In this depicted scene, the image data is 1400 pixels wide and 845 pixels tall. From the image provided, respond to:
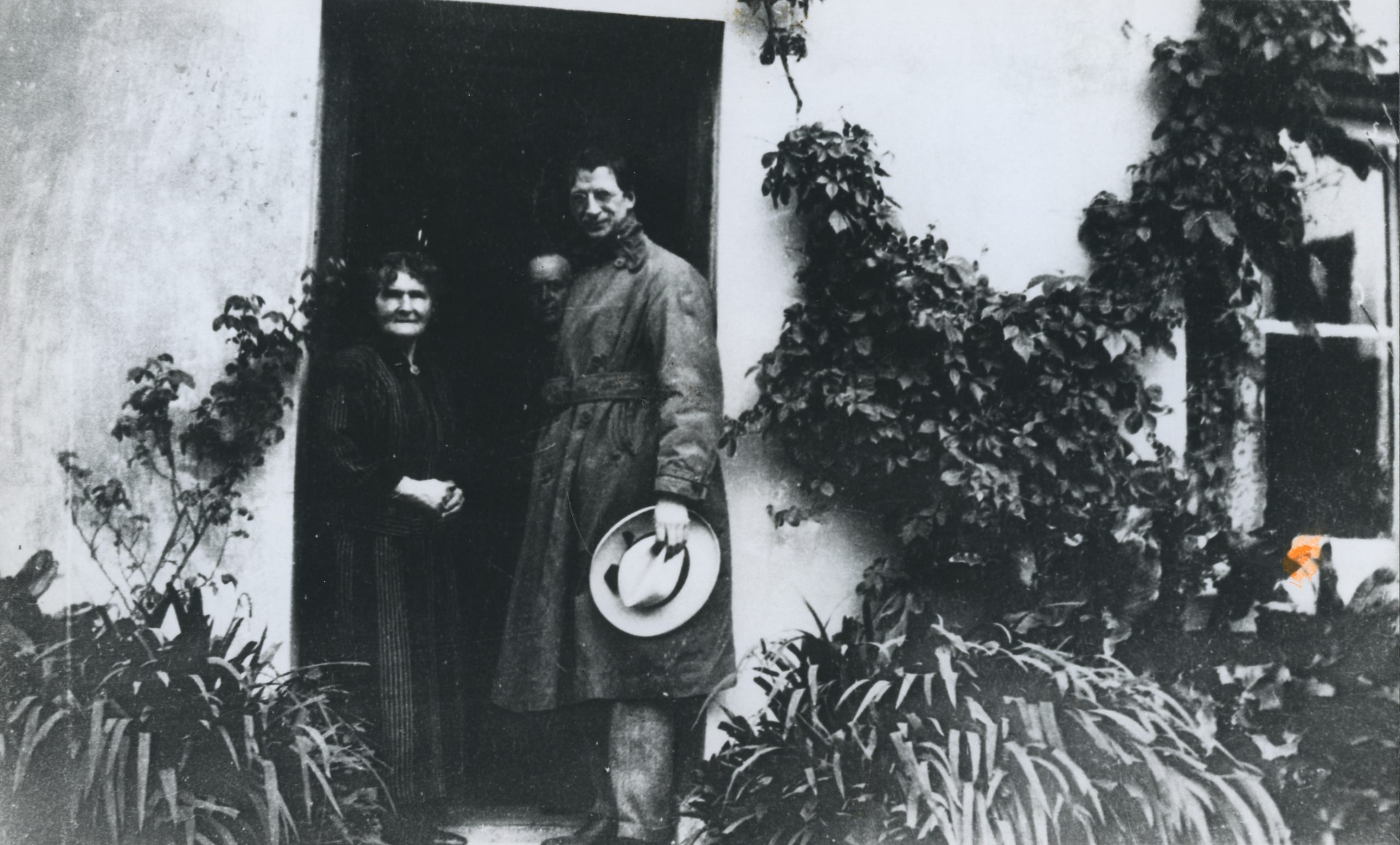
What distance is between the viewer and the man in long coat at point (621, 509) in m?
3.31

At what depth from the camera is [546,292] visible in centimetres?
341

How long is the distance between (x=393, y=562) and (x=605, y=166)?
1.39 m

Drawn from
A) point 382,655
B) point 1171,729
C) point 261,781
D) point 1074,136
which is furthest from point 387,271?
point 1171,729

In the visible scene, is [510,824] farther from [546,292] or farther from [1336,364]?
[1336,364]

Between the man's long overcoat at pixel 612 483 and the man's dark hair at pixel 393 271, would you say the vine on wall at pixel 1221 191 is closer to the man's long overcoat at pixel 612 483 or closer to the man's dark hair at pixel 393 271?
the man's long overcoat at pixel 612 483

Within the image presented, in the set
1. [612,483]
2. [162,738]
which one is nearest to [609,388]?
[612,483]

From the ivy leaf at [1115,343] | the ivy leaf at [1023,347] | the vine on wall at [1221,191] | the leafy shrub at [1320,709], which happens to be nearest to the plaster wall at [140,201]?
the ivy leaf at [1023,347]

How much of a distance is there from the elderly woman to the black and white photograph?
0.04 feet

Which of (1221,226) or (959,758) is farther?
(1221,226)

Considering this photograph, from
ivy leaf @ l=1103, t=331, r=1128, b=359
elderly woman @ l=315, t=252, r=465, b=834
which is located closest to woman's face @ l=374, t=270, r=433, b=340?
elderly woman @ l=315, t=252, r=465, b=834

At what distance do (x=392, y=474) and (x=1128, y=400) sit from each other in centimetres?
237

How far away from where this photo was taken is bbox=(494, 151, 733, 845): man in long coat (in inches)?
130

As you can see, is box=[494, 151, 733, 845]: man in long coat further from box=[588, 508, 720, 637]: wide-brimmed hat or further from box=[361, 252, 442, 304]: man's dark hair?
box=[361, 252, 442, 304]: man's dark hair

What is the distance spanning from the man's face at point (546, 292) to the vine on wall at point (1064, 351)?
2.17ft
